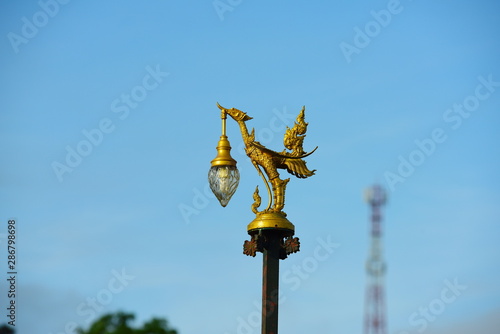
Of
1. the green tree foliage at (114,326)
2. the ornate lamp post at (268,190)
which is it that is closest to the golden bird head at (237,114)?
the ornate lamp post at (268,190)

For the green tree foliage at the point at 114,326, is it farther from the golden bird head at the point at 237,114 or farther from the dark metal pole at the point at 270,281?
the golden bird head at the point at 237,114

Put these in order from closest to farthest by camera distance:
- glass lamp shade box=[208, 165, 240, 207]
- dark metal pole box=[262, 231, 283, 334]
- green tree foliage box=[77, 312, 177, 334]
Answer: green tree foliage box=[77, 312, 177, 334] → dark metal pole box=[262, 231, 283, 334] → glass lamp shade box=[208, 165, 240, 207]

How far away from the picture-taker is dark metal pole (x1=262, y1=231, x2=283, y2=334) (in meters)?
19.2

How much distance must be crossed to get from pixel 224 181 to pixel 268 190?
81cm

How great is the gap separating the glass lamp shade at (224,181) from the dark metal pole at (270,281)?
100 cm

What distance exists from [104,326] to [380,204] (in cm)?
1705

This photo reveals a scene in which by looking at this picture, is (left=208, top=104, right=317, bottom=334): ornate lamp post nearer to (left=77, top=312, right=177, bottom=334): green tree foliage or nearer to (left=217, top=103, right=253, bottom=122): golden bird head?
(left=217, top=103, right=253, bottom=122): golden bird head

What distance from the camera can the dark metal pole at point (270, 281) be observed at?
63.1 ft

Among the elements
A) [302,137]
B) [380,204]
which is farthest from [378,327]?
[302,137]

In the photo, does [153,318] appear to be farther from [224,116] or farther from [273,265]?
[224,116]

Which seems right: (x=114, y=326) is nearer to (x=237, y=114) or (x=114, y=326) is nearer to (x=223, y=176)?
(x=223, y=176)

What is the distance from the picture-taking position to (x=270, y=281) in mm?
19469

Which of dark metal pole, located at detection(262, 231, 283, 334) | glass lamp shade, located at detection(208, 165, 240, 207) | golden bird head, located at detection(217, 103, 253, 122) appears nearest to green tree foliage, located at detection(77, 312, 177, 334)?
dark metal pole, located at detection(262, 231, 283, 334)

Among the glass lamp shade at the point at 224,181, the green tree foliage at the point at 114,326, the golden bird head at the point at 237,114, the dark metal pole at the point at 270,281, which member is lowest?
the green tree foliage at the point at 114,326
